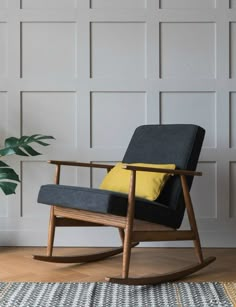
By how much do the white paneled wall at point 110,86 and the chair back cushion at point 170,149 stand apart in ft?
1.32

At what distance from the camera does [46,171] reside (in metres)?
3.53

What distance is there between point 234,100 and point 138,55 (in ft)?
2.37

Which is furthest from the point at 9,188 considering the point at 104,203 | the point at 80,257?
the point at 104,203

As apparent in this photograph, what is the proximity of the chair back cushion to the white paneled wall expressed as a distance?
0.40m

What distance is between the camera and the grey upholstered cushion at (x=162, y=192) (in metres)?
2.43

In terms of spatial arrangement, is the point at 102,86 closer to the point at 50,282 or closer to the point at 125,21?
the point at 125,21

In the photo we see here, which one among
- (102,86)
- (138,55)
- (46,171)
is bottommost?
(46,171)

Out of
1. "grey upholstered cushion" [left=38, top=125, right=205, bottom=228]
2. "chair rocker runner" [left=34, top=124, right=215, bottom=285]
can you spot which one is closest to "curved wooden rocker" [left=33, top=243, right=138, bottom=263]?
"chair rocker runner" [left=34, top=124, right=215, bottom=285]

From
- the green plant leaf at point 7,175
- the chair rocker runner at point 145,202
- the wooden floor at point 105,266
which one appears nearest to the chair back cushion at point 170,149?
the chair rocker runner at point 145,202

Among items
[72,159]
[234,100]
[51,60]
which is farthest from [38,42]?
[234,100]

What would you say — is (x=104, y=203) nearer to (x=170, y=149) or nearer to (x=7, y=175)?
(x=170, y=149)

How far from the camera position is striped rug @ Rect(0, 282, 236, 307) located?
7.14 feet

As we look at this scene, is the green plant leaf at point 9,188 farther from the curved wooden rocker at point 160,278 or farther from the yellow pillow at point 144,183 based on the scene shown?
the curved wooden rocker at point 160,278

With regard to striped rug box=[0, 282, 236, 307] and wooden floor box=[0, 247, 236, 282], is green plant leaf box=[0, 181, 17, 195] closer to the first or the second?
wooden floor box=[0, 247, 236, 282]
